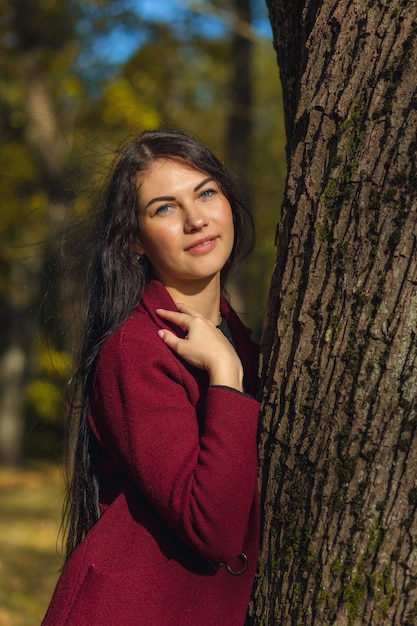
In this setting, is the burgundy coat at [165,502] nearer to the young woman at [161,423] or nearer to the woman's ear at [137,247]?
the young woman at [161,423]

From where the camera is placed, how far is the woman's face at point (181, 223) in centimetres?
238

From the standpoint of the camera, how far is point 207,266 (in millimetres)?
2387

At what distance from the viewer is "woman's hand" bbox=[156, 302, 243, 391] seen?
215 centimetres

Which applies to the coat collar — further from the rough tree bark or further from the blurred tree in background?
the blurred tree in background

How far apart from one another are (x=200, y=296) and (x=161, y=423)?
0.55 m

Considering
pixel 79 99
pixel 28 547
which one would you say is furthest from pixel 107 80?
pixel 28 547

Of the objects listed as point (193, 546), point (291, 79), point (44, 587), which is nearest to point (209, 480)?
point (193, 546)

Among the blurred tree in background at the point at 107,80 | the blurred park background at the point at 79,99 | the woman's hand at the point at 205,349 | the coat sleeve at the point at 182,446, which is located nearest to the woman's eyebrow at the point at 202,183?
the woman's hand at the point at 205,349

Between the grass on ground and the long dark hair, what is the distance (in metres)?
0.55

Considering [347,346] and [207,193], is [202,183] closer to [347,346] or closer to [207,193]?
[207,193]

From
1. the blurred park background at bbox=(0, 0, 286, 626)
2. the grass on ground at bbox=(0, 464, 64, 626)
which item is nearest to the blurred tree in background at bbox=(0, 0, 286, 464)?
the blurred park background at bbox=(0, 0, 286, 626)

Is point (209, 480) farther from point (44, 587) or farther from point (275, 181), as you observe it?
point (275, 181)

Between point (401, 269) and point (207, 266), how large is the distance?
0.64m

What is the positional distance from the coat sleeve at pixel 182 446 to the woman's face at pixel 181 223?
0.33 metres
